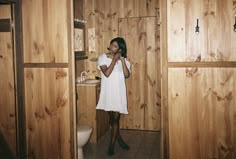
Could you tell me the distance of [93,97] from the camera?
4.55 meters

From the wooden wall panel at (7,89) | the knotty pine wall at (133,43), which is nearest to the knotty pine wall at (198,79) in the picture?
the wooden wall panel at (7,89)

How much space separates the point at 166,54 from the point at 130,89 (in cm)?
265

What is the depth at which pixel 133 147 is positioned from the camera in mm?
4387

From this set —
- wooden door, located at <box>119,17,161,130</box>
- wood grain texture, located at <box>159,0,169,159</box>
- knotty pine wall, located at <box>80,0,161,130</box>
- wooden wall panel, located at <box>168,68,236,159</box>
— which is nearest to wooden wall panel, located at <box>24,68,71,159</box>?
wood grain texture, located at <box>159,0,169,159</box>

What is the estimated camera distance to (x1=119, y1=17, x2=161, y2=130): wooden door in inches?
204

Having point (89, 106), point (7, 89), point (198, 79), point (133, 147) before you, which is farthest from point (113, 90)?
point (198, 79)

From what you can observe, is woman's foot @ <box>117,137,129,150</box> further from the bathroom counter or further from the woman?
the bathroom counter

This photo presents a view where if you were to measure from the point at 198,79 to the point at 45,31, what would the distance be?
1.70 m

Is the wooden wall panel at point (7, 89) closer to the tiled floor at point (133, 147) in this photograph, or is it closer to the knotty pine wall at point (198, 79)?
the tiled floor at point (133, 147)

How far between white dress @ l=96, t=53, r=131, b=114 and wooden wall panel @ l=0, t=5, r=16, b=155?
1.25 meters

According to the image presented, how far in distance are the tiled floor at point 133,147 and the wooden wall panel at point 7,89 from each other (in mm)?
1107

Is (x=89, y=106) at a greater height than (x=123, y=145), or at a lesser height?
greater

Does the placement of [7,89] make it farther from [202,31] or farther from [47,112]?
[202,31]

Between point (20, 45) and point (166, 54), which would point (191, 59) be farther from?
point (20, 45)
